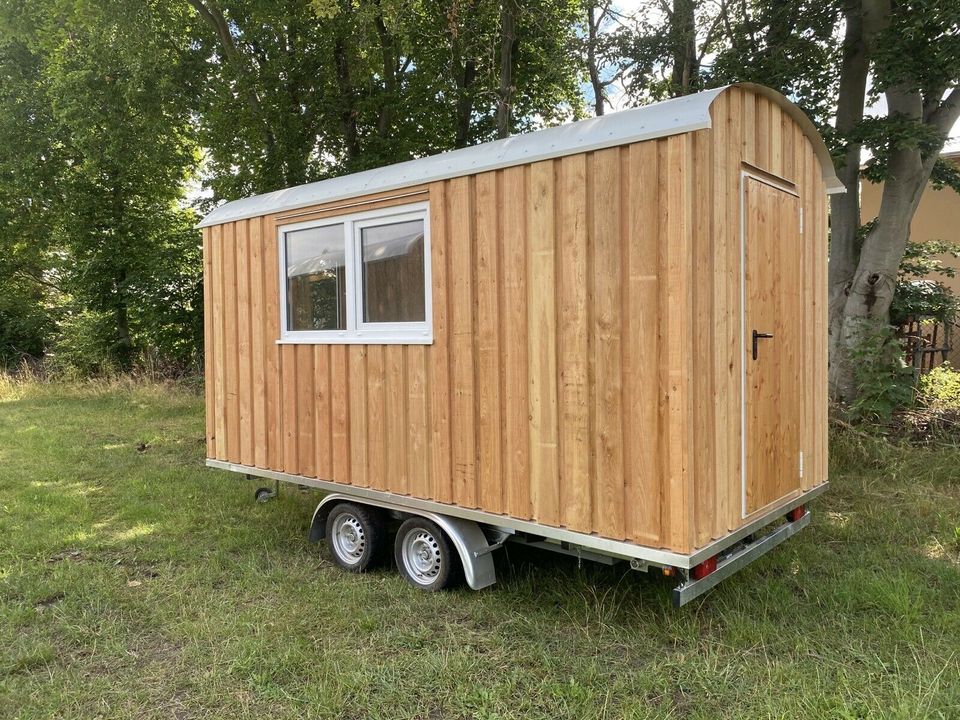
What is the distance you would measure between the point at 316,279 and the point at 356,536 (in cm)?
183

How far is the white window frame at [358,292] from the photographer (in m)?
4.27

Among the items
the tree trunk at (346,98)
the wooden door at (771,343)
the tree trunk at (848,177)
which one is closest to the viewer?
the wooden door at (771,343)

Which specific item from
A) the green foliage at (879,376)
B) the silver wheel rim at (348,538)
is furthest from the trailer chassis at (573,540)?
the green foliage at (879,376)

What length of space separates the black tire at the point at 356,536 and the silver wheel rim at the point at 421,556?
0.26 m

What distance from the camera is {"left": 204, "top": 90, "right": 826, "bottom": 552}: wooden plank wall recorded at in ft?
10.5

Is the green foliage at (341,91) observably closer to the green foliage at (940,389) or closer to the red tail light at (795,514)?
the green foliage at (940,389)

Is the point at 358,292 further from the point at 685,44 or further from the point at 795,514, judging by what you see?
the point at 685,44

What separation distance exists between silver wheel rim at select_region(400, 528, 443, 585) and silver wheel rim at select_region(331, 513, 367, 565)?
0.38 metres

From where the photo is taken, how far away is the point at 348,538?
4883 millimetres

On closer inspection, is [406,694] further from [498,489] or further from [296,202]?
[296,202]

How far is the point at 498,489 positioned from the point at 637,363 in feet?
3.72

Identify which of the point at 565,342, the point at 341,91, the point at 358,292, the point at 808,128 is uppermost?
the point at 341,91

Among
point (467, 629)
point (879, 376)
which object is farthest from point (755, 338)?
point (879, 376)

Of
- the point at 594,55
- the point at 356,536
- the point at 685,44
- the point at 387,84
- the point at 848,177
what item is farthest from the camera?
the point at 387,84
